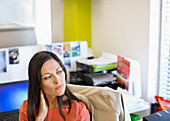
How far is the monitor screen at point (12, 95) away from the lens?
1490mm

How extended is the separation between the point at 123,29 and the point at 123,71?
1.48 ft

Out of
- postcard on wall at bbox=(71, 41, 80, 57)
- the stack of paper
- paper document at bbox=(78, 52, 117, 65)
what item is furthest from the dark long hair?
postcard on wall at bbox=(71, 41, 80, 57)

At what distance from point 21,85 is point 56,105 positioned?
1.85 feet

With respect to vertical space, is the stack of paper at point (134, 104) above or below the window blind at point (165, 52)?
below

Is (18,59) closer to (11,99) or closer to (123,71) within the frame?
(11,99)

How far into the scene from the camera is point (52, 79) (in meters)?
1.02

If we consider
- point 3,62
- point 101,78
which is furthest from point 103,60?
point 3,62

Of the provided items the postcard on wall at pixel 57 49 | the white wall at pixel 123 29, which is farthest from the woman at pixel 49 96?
the white wall at pixel 123 29

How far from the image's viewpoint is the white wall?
186 centimetres

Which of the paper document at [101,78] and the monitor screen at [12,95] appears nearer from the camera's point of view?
the monitor screen at [12,95]

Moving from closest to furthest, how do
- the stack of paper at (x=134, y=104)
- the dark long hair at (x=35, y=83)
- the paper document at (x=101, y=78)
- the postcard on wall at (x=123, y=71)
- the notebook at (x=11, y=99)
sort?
the dark long hair at (x=35, y=83), the notebook at (x=11, y=99), the stack of paper at (x=134, y=104), the postcard on wall at (x=123, y=71), the paper document at (x=101, y=78)

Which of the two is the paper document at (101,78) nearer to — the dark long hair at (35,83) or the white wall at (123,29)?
the white wall at (123,29)

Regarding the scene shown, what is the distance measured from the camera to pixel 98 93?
1128 millimetres

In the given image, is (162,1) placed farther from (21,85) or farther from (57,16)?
(21,85)
